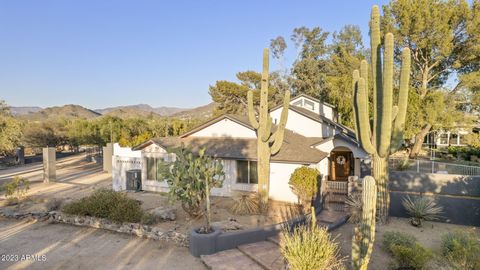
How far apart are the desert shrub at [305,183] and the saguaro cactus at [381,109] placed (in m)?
2.67

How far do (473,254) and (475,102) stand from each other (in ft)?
81.9

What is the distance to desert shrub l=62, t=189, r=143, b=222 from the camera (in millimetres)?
11867

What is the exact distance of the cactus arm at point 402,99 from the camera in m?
10.3

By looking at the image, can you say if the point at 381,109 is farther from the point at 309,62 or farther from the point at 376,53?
the point at 309,62

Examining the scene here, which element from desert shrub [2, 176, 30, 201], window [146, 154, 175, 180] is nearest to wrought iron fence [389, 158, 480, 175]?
window [146, 154, 175, 180]

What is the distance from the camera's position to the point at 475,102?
2691 centimetres

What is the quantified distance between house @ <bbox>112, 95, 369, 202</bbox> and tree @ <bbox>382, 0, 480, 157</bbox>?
12.4 metres

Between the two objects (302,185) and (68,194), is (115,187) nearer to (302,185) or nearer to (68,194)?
(68,194)

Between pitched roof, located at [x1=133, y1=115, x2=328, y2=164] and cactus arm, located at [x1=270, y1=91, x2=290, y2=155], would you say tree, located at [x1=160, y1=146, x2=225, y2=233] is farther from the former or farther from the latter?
cactus arm, located at [x1=270, y1=91, x2=290, y2=155]

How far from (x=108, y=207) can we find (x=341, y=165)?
1434 cm

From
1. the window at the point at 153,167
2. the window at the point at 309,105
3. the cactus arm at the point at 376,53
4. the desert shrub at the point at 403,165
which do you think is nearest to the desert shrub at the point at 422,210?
the cactus arm at the point at 376,53

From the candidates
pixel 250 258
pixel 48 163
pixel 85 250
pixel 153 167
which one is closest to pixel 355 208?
pixel 250 258

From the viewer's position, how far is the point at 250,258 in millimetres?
8898

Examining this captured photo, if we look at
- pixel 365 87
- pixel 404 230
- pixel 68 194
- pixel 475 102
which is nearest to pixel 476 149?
pixel 475 102
